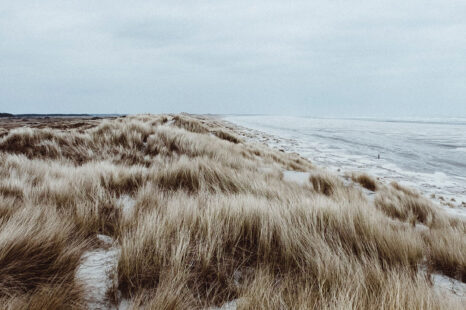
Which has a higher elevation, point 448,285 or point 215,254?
point 215,254

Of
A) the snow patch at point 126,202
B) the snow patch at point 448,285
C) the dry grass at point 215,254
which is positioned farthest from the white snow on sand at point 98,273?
the snow patch at point 448,285

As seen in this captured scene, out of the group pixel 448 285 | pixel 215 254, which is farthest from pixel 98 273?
pixel 448 285

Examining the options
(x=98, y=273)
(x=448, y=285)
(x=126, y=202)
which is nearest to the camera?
(x=98, y=273)

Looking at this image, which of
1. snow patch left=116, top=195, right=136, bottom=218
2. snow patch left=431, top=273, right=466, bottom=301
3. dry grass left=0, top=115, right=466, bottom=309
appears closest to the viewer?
dry grass left=0, top=115, right=466, bottom=309

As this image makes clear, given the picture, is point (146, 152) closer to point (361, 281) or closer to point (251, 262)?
point (251, 262)

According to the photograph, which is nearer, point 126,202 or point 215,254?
point 215,254

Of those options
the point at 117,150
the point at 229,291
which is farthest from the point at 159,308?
the point at 117,150

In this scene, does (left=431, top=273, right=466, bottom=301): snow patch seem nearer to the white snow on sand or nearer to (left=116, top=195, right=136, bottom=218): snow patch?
the white snow on sand

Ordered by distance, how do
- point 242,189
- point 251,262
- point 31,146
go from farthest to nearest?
1. point 31,146
2. point 242,189
3. point 251,262

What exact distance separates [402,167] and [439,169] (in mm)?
1331

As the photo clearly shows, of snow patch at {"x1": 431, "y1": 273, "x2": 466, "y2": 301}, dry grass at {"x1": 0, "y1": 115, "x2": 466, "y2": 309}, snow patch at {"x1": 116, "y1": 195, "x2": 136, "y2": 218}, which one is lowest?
snow patch at {"x1": 431, "y1": 273, "x2": 466, "y2": 301}

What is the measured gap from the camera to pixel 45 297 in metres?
0.86

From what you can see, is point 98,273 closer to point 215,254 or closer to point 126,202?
point 215,254

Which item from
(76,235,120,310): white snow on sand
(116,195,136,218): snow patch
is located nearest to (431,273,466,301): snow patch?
(76,235,120,310): white snow on sand
